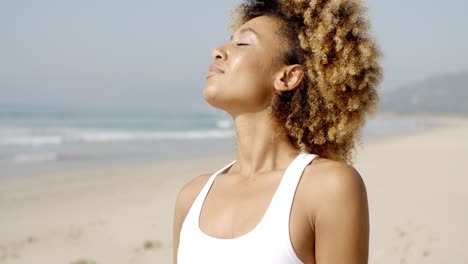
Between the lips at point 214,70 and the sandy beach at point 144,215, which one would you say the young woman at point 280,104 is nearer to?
the lips at point 214,70

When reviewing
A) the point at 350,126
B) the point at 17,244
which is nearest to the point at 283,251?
the point at 350,126

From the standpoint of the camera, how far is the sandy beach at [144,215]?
5.38m

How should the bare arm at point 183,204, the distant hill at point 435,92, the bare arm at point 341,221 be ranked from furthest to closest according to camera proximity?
the distant hill at point 435,92 → the bare arm at point 183,204 → the bare arm at point 341,221

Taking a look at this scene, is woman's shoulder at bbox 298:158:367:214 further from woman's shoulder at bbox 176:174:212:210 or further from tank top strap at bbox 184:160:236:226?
woman's shoulder at bbox 176:174:212:210

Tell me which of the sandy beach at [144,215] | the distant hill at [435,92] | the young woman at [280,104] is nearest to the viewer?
the young woman at [280,104]

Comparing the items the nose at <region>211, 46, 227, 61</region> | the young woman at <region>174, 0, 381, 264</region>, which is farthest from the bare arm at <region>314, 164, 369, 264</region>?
the nose at <region>211, 46, 227, 61</region>

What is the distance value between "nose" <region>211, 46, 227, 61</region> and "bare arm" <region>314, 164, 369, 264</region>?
0.65 meters

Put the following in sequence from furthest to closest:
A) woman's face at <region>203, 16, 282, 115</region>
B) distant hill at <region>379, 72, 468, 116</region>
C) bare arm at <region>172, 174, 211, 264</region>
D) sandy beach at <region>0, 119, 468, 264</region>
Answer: distant hill at <region>379, 72, 468, 116</region> → sandy beach at <region>0, 119, 468, 264</region> → bare arm at <region>172, 174, 211, 264</region> → woman's face at <region>203, 16, 282, 115</region>

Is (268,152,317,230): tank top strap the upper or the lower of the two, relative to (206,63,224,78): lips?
lower

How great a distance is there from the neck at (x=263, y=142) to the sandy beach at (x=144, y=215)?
21.1 inches

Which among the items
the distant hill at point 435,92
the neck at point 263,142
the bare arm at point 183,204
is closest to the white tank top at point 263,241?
the neck at point 263,142

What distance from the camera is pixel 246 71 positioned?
2.27 meters

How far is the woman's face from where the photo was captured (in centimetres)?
226

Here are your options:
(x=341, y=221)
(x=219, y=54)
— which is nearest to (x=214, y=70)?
(x=219, y=54)
